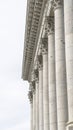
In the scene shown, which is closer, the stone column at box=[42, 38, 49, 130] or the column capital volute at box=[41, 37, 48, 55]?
the stone column at box=[42, 38, 49, 130]

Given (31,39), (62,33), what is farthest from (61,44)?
(31,39)

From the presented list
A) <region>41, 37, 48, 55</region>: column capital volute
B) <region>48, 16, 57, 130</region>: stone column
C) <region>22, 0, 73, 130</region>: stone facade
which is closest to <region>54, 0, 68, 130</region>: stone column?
<region>22, 0, 73, 130</region>: stone facade

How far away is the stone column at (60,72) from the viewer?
4150 cm

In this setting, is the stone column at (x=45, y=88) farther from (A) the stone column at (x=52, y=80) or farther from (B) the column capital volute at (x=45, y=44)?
(A) the stone column at (x=52, y=80)

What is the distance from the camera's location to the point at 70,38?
3797cm

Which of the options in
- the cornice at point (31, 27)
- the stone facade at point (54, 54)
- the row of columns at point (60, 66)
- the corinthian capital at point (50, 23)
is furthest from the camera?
the cornice at point (31, 27)

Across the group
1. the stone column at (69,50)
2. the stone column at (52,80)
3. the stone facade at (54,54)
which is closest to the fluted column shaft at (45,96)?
the stone facade at (54,54)

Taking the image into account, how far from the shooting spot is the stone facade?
125 feet

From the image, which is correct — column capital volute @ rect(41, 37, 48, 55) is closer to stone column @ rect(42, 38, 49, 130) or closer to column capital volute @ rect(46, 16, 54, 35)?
stone column @ rect(42, 38, 49, 130)

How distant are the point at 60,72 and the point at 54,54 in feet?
29.1

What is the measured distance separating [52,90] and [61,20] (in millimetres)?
9417

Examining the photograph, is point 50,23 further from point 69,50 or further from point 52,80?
point 69,50

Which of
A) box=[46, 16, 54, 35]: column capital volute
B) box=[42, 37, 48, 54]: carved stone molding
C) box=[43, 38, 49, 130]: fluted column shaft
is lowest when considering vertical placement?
box=[43, 38, 49, 130]: fluted column shaft

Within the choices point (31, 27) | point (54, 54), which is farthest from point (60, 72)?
point (31, 27)
